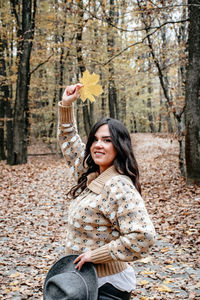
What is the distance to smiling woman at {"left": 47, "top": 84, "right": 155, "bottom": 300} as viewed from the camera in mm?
1786

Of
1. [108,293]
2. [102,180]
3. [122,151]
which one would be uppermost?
[122,151]

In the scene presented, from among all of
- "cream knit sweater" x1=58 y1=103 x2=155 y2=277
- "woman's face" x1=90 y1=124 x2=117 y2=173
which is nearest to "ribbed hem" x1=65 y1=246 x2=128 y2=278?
"cream knit sweater" x1=58 y1=103 x2=155 y2=277

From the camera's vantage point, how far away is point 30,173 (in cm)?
1359

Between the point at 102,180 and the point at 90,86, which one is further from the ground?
the point at 90,86

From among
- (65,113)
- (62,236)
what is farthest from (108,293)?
(62,236)

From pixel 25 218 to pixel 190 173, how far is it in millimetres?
5112

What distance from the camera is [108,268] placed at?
2000 mm

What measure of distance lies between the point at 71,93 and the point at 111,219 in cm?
114

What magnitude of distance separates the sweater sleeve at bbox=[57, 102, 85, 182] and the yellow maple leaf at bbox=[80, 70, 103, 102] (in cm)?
28

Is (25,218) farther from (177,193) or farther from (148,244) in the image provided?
(148,244)

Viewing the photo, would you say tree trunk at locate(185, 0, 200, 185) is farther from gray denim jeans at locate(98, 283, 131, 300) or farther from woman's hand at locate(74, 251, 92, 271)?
woman's hand at locate(74, 251, 92, 271)

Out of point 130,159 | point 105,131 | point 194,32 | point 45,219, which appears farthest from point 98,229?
point 194,32

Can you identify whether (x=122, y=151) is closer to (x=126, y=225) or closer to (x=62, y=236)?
(x=126, y=225)

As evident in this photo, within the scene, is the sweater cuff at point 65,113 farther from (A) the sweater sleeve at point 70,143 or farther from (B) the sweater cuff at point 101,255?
(B) the sweater cuff at point 101,255
